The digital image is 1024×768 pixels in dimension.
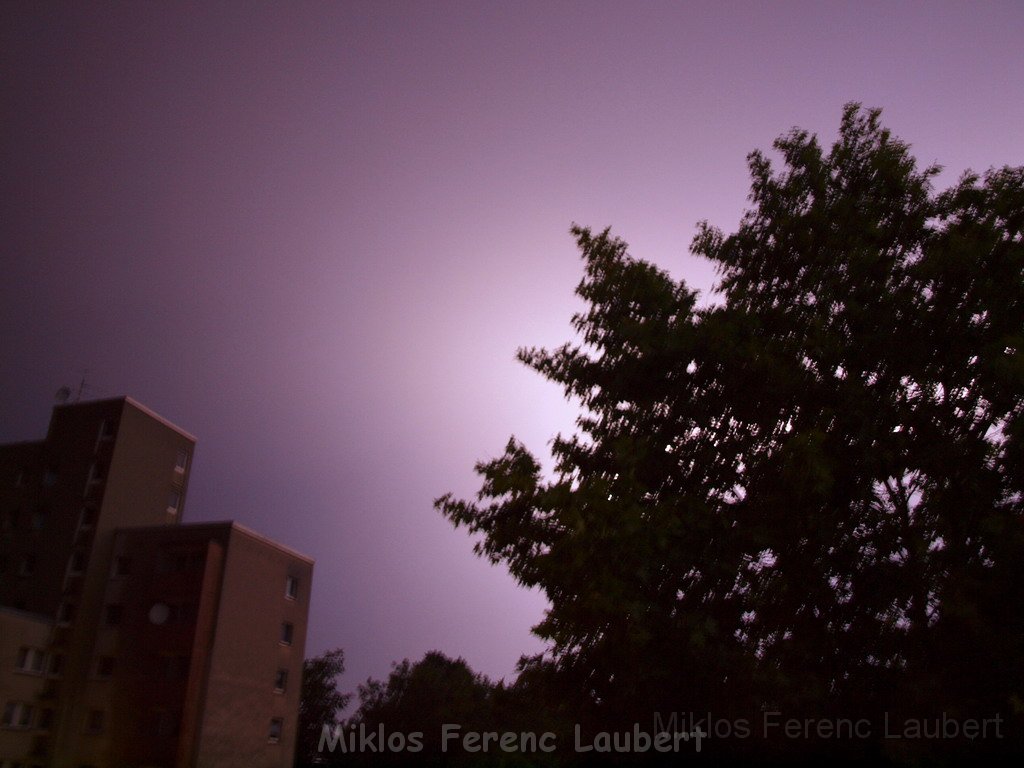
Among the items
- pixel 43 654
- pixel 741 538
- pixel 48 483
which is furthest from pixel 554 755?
pixel 48 483

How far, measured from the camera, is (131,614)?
148 ft

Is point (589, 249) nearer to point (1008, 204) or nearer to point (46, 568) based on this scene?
point (1008, 204)

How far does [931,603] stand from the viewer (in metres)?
10.1

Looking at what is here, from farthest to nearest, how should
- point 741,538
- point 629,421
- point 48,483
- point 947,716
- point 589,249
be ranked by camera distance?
point 48,483 → point 589,249 → point 629,421 → point 741,538 → point 947,716

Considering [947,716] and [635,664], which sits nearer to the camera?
[947,716]

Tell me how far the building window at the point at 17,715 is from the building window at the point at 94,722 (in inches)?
110

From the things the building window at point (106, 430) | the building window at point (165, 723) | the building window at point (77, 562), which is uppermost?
the building window at point (106, 430)

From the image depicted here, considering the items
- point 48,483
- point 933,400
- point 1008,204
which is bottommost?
point 933,400

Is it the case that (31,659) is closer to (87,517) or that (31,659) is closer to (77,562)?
(77,562)

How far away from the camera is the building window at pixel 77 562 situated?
46.3m

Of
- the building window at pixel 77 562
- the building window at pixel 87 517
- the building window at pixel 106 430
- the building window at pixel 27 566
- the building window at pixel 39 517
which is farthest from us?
the building window at pixel 106 430

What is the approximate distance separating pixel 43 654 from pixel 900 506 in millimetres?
Answer: 46393

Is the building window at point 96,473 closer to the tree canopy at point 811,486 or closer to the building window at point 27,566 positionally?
the building window at point 27,566

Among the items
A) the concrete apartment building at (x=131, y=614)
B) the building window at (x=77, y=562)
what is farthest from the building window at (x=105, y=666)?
the building window at (x=77, y=562)
